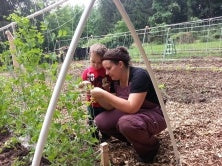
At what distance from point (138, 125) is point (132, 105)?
0.15m

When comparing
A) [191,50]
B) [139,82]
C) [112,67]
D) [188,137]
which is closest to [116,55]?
[112,67]

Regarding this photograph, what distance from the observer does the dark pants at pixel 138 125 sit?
228cm

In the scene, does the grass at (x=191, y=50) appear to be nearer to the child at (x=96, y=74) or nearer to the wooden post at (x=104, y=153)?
the child at (x=96, y=74)

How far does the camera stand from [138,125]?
2.27 m

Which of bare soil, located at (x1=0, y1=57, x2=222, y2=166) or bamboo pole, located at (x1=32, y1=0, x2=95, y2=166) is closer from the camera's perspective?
bamboo pole, located at (x1=32, y1=0, x2=95, y2=166)

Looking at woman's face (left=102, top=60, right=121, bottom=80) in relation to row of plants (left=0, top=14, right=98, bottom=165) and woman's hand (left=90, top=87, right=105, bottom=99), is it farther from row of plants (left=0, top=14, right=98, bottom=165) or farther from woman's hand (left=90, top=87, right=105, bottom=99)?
→ row of plants (left=0, top=14, right=98, bottom=165)

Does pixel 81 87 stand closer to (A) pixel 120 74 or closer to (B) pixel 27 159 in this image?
(A) pixel 120 74

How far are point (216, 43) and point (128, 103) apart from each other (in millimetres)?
13102

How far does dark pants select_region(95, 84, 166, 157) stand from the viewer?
2283 mm

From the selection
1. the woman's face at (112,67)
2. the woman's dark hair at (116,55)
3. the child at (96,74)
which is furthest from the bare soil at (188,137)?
the woman's dark hair at (116,55)

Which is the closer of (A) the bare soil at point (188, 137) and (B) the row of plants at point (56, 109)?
(B) the row of plants at point (56, 109)

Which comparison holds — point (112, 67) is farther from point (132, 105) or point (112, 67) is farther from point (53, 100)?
point (53, 100)

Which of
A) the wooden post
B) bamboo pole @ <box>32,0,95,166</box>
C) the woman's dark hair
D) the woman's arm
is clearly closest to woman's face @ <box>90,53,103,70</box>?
the woman's dark hair

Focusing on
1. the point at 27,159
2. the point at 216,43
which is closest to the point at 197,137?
the point at 27,159
